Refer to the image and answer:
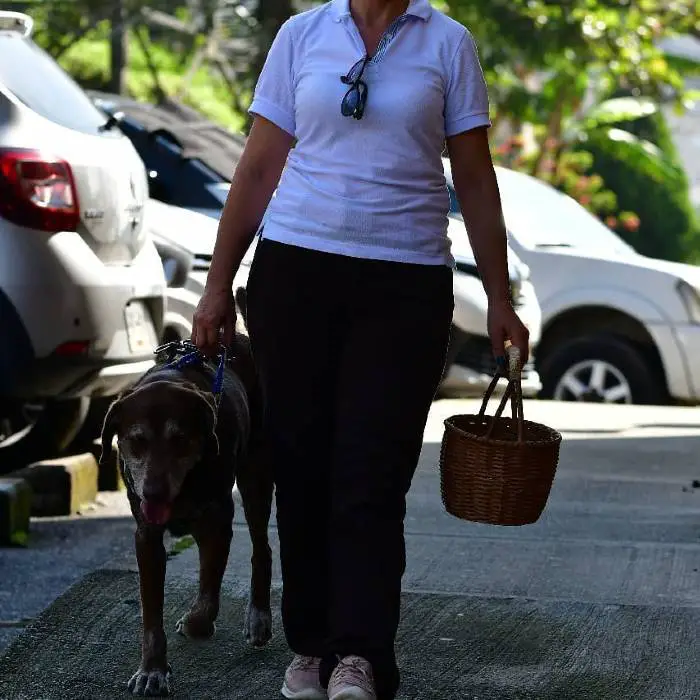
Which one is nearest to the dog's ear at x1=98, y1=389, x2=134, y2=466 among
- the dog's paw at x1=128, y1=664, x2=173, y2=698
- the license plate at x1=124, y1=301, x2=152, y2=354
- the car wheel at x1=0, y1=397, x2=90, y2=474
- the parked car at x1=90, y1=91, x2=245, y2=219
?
the dog's paw at x1=128, y1=664, x2=173, y2=698

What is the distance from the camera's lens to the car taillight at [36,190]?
6.75m

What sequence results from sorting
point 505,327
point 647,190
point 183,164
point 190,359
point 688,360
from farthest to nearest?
point 647,190 < point 688,360 < point 183,164 < point 190,359 < point 505,327

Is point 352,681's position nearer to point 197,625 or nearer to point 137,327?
point 197,625

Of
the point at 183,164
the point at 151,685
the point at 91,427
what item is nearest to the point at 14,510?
the point at 91,427

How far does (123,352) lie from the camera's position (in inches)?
282

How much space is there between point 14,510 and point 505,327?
3.06 meters

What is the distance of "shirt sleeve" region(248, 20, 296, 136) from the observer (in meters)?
4.19

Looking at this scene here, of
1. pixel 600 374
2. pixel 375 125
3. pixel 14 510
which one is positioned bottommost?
pixel 600 374

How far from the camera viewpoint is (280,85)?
13.8 ft

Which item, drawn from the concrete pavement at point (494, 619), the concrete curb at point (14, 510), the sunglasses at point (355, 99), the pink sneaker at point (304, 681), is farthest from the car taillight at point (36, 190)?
the sunglasses at point (355, 99)

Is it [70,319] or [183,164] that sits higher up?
[70,319]

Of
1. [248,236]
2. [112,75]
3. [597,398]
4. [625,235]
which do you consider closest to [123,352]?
[248,236]

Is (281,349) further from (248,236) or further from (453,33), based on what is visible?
(453,33)

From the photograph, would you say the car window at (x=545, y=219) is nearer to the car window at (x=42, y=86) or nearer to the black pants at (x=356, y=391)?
the car window at (x=42, y=86)
